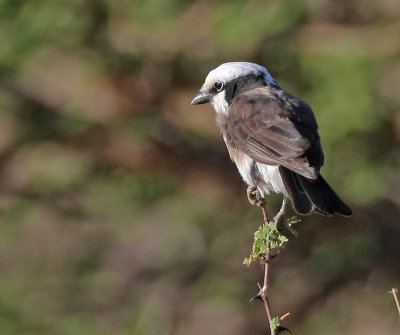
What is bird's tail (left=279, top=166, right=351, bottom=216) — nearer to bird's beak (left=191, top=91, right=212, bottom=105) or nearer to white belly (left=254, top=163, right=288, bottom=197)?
white belly (left=254, top=163, right=288, bottom=197)

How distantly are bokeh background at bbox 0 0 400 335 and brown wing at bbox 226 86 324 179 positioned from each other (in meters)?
2.86

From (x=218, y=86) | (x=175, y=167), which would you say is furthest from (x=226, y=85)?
(x=175, y=167)

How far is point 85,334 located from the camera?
31.2 ft

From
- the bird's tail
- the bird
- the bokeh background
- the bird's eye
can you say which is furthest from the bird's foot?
the bokeh background

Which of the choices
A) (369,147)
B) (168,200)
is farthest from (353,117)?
(168,200)

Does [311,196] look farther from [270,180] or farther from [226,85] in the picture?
[226,85]

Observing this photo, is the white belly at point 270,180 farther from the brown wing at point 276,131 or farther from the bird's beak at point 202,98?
the bird's beak at point 202,98

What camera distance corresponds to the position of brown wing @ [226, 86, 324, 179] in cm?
488

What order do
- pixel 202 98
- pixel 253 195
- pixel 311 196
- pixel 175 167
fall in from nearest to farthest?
pixel 311 196 < pixel 253 195 < pixel 202 98 < pixel 175 167

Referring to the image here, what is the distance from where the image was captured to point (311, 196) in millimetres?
4809

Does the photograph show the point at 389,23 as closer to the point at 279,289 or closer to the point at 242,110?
the point at 279,289

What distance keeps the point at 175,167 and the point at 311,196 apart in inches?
177

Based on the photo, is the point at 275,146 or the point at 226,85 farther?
the point at 226,85

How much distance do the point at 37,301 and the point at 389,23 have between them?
12.4 feet
